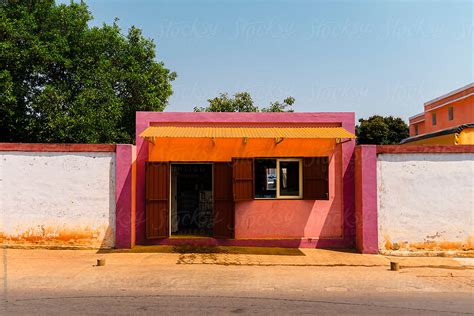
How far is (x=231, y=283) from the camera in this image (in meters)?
7.40

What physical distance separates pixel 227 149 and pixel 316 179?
271cm

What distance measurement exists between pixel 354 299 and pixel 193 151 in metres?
6.26

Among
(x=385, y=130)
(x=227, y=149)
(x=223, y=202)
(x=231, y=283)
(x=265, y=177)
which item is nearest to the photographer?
(x=231, y=283)

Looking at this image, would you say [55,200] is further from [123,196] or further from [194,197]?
[194,197]

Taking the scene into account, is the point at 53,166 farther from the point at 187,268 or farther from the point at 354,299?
the point at 354,299

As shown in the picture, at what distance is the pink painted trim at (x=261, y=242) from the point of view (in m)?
10.9

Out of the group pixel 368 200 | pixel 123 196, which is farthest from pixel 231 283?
pixel 368 200

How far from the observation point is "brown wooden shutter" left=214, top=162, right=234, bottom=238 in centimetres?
1088

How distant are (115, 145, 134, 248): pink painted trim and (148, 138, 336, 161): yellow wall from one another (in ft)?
2.78

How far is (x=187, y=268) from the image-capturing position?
8547 mm

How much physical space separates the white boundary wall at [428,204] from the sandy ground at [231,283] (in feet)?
2.21

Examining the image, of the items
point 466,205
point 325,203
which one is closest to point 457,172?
point 466,205

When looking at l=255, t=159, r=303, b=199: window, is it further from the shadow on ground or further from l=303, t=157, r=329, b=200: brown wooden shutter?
the shadow on ground

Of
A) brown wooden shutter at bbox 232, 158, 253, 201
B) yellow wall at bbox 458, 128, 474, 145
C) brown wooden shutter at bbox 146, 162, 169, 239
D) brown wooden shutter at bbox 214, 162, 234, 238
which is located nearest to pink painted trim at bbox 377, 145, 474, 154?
yellow wall at bbox 458, 128, 474, 145
